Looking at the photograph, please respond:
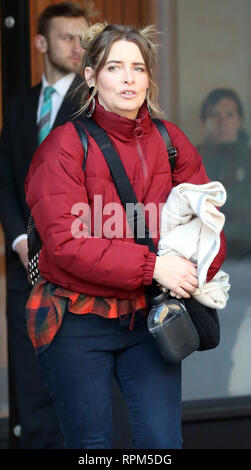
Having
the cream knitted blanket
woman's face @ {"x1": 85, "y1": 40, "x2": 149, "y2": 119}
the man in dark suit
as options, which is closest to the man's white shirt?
the man in dark suit

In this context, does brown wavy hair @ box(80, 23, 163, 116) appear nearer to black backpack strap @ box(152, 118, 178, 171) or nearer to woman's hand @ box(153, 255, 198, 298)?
black backpack strap @ box(152, 118, 178, 171)

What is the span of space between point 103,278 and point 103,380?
34cm

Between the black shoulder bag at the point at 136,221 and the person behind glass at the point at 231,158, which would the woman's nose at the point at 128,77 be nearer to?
the black shoulder bag at the point at 136,221

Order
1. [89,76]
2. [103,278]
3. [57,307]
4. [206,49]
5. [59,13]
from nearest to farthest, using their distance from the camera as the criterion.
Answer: [103,278] → [57,307] → [89,76] → [59,13] → [206,49]

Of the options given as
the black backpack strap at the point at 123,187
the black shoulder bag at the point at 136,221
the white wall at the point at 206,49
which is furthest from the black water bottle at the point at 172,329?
the white wall at the point at 206,49

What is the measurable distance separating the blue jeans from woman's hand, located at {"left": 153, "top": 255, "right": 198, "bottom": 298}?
179 mm

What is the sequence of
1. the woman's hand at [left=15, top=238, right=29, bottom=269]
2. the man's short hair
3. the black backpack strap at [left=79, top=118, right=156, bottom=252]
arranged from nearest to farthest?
the black backpack strap at [left=79, top=118, right=156, bottom=252]
the woman's hand at [left=15, top=238, right=29, bottom=269]
the man's short hair

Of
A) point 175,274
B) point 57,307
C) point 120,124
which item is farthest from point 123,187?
point 57,307

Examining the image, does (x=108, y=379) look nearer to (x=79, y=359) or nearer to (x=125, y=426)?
(x=79, y=359)

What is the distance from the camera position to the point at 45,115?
360 centimetres

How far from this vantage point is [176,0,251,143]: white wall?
390 centimetres

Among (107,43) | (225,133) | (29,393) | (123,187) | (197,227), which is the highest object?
(107,43)

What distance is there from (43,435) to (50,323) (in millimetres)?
1301

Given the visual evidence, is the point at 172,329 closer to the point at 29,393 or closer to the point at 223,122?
the point at 29,393
